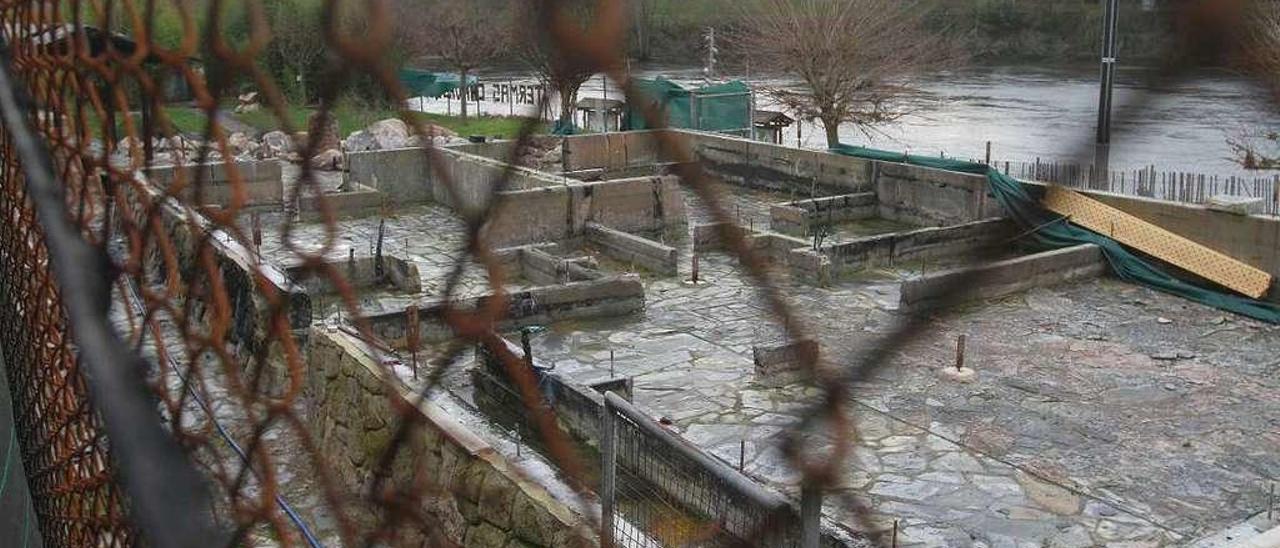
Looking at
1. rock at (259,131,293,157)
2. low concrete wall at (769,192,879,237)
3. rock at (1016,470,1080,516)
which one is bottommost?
rock at (1016,470,1080,516)

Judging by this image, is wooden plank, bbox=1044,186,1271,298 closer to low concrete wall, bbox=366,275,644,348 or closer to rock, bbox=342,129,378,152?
low concrete wall, bbox=366,275,644,348

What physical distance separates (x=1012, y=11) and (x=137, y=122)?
1.28m

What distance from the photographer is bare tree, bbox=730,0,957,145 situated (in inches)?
550

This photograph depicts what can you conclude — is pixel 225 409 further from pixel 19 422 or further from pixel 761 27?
pixel 761 27

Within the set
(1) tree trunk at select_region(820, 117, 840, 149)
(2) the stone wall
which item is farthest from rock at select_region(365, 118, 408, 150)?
(2) the stone wall

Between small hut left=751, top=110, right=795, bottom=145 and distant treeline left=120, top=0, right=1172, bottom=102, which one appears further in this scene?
small hut left=751, top=110, right=795, bottom=145

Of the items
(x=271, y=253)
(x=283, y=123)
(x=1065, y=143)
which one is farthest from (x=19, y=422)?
(x=271, y=253)

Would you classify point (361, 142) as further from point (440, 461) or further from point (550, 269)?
point (440, 461)

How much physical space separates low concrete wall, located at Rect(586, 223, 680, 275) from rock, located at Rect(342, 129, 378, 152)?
14.5ft

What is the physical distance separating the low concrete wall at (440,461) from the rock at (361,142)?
9.37 m

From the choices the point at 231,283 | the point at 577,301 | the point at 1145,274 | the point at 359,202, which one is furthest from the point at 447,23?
the point at 359,202

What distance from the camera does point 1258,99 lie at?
0.54m

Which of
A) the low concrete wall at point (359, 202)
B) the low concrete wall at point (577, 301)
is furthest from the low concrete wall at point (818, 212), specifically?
the low concrete wall at point (359, 202)

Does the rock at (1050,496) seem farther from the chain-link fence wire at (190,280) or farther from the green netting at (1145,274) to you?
the chain-link fence wire at (190,280)
